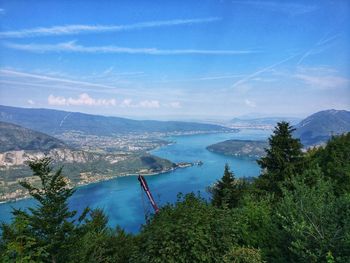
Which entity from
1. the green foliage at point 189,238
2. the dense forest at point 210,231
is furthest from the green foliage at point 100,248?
the green foliage at point 189,238

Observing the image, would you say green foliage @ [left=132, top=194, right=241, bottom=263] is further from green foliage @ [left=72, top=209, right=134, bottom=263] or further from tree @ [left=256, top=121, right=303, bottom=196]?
tree @ [left=256, top=121, right=303, bottom=196]

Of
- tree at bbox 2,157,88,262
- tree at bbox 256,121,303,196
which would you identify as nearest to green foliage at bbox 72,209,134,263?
tree at bbox 2,157,88,262

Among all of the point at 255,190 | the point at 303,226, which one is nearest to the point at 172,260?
the point at 303,226

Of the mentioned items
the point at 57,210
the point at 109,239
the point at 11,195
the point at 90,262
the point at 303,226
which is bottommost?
the point at 11,195

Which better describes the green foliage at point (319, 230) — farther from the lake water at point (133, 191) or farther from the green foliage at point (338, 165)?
the lake water at point (133, 191)

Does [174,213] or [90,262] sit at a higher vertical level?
[174,213]

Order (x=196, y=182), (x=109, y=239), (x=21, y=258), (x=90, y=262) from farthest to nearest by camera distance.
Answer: (x=196, y=182), (x=109, y=239), (x=90, y=262), (x=21, y=258)

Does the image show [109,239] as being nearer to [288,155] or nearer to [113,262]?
[113,262]

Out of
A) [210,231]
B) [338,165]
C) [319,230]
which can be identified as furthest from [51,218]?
[338,165]
